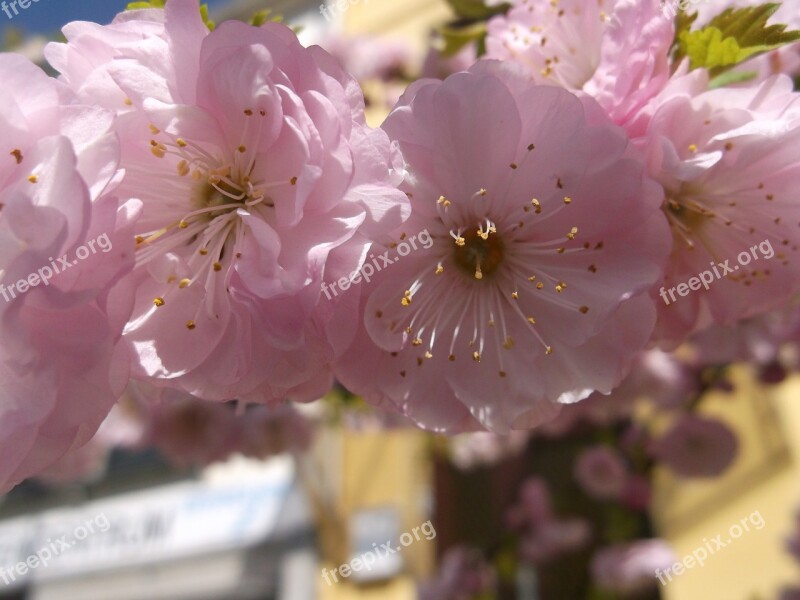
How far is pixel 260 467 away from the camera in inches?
131

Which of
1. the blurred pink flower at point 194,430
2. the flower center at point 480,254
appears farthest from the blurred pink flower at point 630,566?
the flower center at point 480,254

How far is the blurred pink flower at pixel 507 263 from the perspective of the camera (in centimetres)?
56

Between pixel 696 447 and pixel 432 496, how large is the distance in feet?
4.47

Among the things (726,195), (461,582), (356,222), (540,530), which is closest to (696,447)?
(540,530)

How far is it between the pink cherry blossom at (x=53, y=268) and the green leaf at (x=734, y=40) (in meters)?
0.52

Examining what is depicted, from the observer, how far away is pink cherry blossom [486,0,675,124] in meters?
0.59

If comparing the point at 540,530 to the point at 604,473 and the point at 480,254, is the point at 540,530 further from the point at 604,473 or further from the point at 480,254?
the point at 480,254

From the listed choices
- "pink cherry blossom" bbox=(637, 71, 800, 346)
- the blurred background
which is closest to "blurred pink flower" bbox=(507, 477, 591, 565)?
the blurred background

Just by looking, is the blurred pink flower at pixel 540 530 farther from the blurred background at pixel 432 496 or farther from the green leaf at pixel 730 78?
the green leaf at pixel 730 78

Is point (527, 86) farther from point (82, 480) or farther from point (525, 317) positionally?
point (82, 480)

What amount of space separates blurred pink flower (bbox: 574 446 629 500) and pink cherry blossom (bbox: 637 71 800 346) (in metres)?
1.34

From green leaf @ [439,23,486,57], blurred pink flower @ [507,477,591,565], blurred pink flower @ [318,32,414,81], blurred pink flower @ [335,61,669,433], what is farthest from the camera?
blurred pink flower @ [318,32,414,81]

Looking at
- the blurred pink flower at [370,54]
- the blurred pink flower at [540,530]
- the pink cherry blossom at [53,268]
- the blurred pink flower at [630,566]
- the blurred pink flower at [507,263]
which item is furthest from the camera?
the blurred pink flower at [370,54]

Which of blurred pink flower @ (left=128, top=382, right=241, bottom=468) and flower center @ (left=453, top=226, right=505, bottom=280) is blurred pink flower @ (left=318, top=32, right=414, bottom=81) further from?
flower center @ (left=453, top=226, right=505, bottom=280)
